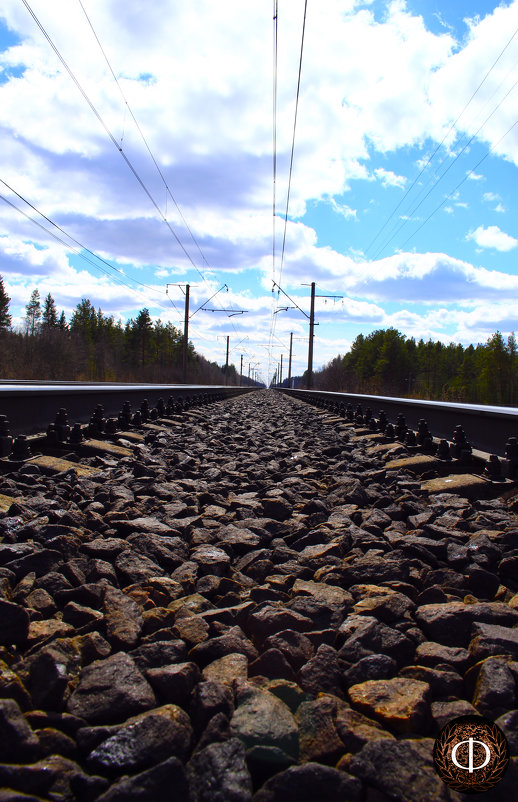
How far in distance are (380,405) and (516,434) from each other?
5.31 meters

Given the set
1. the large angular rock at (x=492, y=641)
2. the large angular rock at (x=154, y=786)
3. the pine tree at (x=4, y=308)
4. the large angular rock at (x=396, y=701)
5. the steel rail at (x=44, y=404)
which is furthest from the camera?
the pine tree at (x=4, y=308)

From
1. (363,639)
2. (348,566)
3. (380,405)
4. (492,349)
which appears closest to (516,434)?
(348,566)

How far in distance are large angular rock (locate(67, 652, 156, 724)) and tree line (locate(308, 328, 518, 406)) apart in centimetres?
3902

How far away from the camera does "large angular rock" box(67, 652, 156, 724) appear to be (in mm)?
1343

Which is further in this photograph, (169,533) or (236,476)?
(236,476)

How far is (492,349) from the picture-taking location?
85.0 metres

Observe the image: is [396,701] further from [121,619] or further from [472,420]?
[472,420]

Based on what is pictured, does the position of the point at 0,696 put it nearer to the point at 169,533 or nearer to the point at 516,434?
the point at 169,533

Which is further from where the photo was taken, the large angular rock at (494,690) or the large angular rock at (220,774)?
the large angular rock at (494,690)

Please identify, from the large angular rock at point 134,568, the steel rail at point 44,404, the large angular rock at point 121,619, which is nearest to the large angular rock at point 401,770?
the large angular rock at point 121,619

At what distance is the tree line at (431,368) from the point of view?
81875 millimetres

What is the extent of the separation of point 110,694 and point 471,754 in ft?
2.80

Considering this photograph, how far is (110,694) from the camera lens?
4.56ft

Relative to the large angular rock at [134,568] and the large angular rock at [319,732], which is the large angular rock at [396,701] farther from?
the large angular rock at [134,568]
